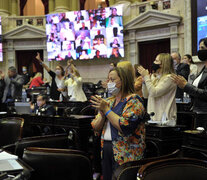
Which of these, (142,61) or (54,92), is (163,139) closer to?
(54,92)

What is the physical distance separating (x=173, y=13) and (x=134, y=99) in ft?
32.3

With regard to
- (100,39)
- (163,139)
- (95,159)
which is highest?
(100,39)

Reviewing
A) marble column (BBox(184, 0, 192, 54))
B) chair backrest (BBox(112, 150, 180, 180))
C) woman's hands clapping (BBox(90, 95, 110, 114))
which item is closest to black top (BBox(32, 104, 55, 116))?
woman's hands clapping (BBox(90, 95, 110, 114))

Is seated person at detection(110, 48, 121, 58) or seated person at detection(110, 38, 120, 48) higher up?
seated person at detection(110, 38, 120, 48)

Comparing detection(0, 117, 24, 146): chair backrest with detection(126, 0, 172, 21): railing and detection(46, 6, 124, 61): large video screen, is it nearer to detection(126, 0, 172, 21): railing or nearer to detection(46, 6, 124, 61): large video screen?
detection(46, 6, 124, 61): large video screen

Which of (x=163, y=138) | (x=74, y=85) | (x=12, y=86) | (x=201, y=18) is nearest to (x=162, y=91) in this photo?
(x=163, y=138)

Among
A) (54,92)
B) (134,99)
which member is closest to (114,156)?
(134,99)

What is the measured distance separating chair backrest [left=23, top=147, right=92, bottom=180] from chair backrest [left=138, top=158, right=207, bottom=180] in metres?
0.57

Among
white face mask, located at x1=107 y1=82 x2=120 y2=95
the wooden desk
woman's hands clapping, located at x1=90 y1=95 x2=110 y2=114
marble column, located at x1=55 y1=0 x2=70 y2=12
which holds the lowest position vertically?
the wooden desk

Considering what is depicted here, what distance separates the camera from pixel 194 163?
4.48 ft

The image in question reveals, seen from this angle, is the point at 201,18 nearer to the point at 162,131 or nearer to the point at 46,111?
the point at 46,111

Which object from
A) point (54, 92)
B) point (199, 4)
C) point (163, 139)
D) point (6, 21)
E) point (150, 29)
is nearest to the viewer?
point (163, 139)

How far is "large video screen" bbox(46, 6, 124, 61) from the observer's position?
1225cm

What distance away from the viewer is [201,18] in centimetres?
984
